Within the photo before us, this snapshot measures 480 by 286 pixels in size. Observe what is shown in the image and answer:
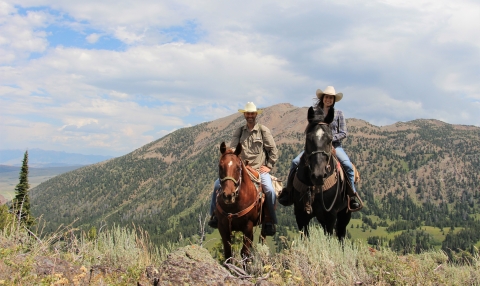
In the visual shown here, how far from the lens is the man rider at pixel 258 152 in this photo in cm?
880

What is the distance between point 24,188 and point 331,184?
40.5 meters

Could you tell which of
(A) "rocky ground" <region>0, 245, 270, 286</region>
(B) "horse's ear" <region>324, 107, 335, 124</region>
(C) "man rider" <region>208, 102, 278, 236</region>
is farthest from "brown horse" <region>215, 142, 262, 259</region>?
(B) "horse's ear" <region>324, 107, 335, 124</region>

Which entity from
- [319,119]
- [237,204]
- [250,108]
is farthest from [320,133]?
[237,204]

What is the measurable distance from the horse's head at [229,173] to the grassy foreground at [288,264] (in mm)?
1278

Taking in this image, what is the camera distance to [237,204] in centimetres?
772

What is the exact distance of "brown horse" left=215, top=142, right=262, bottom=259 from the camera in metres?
7.27

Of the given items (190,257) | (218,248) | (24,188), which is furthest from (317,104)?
(24,188)

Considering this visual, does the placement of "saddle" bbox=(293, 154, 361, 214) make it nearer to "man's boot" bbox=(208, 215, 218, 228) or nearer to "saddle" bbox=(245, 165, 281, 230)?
"saddle" bbox=(245, 165, 281, 230)

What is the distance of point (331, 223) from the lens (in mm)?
8680

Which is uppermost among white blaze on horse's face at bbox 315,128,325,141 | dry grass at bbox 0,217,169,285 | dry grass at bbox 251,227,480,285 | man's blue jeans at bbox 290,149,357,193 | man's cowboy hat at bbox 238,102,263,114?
man's cowboy hat at bbox 238,102,263,114

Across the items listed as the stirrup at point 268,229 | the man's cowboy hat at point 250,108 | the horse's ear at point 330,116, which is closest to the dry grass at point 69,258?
the stirrup at point 268,229

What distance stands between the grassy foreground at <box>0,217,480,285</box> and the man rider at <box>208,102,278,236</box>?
1657mm

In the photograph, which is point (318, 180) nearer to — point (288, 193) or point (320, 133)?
point (320, 133)

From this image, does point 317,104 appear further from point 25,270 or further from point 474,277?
point 25,270
